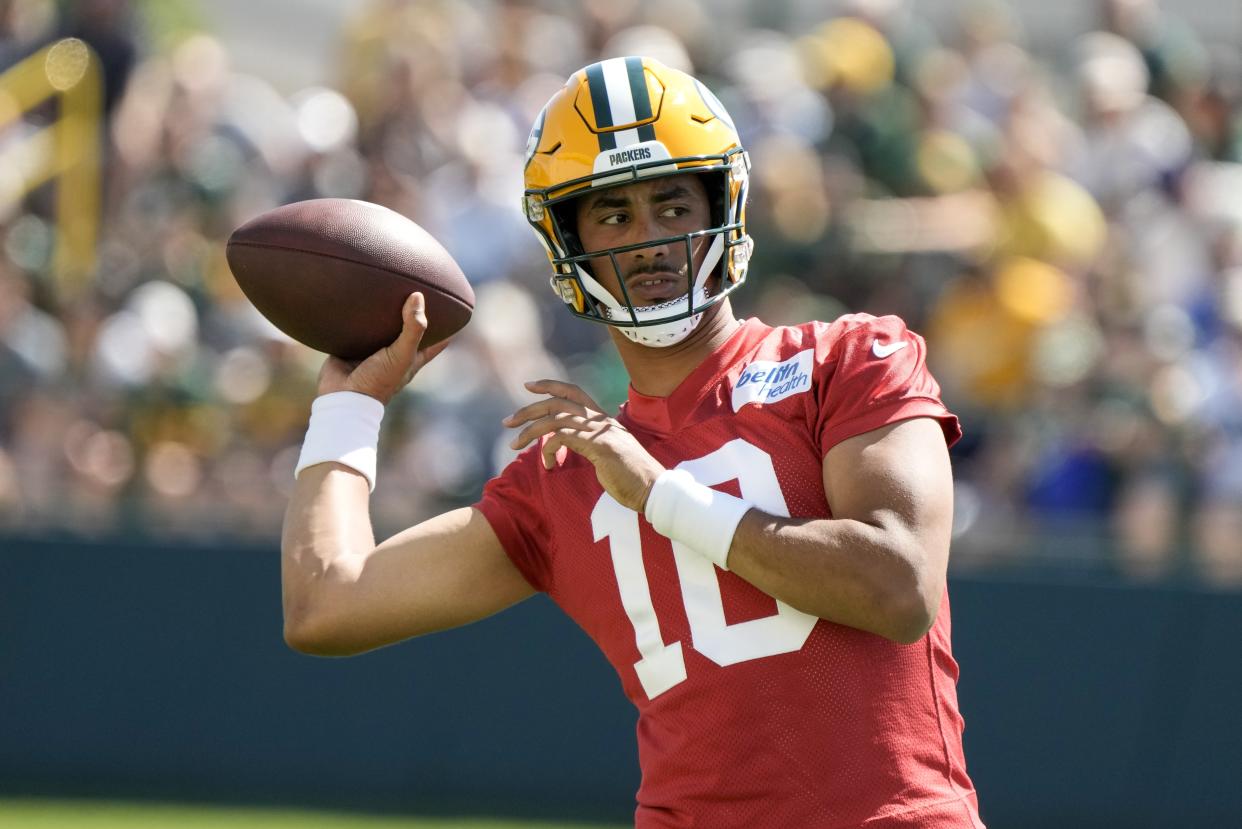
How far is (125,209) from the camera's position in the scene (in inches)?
358

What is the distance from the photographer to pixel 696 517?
9.68 feet

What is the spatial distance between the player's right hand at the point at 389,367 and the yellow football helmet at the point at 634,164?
0.30 m

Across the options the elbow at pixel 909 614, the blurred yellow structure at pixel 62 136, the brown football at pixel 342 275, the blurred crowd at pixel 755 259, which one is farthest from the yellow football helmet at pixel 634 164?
the blurred yellow structure at pixel 62 136

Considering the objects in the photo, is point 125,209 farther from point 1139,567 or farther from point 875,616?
point 875,616

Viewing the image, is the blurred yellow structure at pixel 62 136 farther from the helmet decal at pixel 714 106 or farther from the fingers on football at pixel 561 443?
the fingers on football at pixel 561 443

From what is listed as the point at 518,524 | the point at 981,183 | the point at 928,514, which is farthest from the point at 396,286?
the point at 981,183

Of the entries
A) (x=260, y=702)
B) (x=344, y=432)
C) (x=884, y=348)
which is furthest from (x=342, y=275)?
(x=260, y=702)

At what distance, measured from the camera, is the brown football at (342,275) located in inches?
138

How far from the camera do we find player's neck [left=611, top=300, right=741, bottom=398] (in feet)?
11.1

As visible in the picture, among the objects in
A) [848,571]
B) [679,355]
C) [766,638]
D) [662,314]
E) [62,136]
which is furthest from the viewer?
[62,136]

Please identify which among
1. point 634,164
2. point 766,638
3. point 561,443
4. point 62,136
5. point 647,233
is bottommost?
point 766,638

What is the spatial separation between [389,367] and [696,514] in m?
0.88

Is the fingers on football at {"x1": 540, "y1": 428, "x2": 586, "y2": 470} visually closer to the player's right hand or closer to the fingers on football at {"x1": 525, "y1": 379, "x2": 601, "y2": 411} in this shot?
the fingers on football at {"x1": 525, "y1": 379, "x2": 601, "y2": 411}

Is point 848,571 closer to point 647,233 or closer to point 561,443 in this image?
point 561,443
